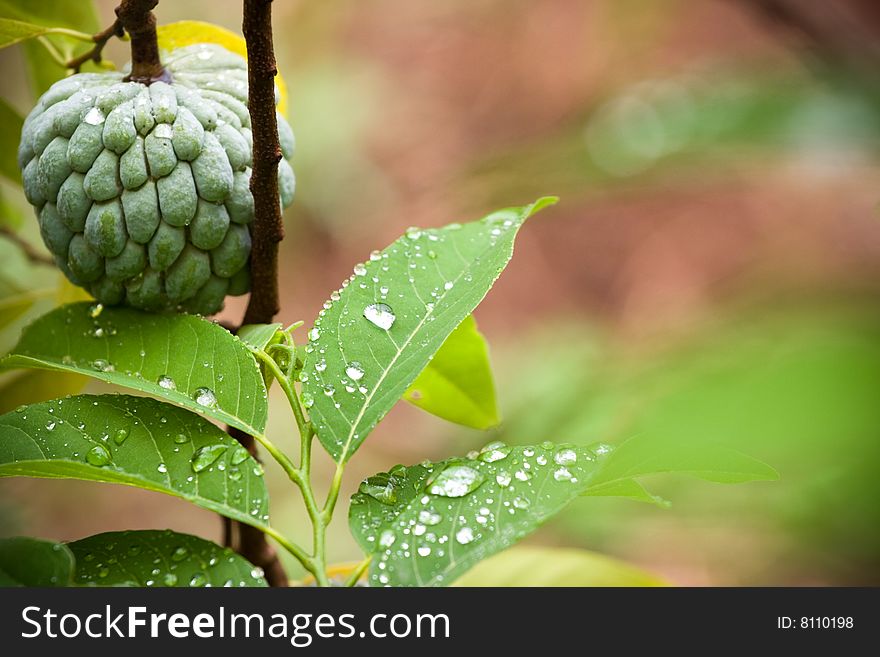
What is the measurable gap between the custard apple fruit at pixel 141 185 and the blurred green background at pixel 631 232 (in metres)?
0.35

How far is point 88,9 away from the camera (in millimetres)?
1062

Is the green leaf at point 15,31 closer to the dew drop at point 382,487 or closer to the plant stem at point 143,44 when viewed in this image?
the plant stem at point 143,44

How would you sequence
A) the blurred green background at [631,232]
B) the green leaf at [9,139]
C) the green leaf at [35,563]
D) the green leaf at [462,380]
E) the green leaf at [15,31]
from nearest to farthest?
the blurred green background at [631,232], the green leaf at [35,563], the green leaf at [15,31], the green leaf at [462,380], the green leaf at [9,139]

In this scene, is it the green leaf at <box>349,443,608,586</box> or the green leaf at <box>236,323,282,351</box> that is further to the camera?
the green leaf at <box>236,323,282,351</box>

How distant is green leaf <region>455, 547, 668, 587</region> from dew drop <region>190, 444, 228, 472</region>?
1.66 feet

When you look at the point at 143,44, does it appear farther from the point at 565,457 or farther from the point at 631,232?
the point at 631,232

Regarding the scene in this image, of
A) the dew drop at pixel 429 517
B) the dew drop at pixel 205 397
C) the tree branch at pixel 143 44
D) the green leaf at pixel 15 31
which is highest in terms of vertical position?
the green leaf at pixel 15 31

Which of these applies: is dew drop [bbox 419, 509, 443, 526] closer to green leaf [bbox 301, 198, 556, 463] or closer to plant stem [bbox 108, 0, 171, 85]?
green leaf [bbox 301, 198, 556, 463]

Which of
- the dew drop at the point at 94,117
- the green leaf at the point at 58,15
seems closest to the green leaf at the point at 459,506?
the dew drop at the point at 94,117

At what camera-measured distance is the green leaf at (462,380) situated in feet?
3.31

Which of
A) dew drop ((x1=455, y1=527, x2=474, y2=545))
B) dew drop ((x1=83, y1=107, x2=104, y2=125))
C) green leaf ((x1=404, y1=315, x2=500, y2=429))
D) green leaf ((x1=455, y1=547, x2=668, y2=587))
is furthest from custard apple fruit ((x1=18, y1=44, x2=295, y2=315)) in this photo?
green leaf ((x1=455, y1=547, x2=668, y2=587))

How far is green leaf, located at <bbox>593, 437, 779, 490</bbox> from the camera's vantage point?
0.63 meters

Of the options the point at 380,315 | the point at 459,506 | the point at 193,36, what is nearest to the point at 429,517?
the point at 459,506
